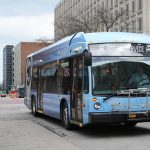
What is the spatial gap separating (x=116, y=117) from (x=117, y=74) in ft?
4.03

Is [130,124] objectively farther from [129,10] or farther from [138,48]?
[129,10]

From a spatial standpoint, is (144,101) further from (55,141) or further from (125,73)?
(55,141)

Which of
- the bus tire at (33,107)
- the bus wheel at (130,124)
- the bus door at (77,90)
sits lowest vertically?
the bus wheel at (130,124)

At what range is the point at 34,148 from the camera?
1091cm

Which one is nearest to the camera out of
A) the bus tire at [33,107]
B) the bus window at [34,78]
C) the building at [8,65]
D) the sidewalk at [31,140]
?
the sidewalk at [31,140]

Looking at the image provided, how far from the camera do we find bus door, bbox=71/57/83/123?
525 inches

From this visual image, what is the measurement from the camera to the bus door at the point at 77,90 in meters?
13.3

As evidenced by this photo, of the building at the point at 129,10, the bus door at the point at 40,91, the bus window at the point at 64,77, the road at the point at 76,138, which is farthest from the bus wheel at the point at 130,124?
the building at the point at 129,10

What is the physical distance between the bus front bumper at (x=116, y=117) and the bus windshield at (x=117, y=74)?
619mm

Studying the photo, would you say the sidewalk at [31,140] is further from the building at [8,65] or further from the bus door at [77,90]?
the building at [8,65]

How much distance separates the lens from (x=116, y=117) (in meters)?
12.4

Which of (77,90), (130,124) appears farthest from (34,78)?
(77,90)

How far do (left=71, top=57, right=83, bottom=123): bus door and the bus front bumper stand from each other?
3.57 feet

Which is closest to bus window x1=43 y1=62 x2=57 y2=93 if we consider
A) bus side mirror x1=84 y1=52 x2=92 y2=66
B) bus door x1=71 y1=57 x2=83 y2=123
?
bus door x1=71 y1=57 x2=83 y2=123
